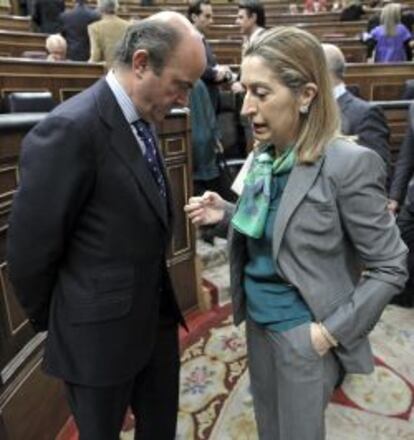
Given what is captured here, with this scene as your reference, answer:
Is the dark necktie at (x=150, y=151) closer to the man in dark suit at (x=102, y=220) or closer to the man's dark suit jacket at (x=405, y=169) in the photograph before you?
the man in dark suit at (x=102, y=220)

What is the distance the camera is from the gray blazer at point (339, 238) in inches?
36.5

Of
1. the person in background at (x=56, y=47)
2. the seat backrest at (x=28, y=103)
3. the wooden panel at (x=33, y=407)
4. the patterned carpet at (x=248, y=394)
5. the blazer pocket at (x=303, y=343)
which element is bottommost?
the patterned carpet at (x=248, y=394)

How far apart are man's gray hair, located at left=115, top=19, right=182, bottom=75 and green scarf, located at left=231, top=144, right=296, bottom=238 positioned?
0.29 m

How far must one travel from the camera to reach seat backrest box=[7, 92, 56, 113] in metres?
2.02

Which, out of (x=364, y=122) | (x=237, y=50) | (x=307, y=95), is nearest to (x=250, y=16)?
(x=364, y=122)

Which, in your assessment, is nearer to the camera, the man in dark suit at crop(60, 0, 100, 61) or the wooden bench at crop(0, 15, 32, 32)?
the man in dark suit at crop(60, 0, 100, 61)

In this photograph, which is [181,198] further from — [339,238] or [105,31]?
[105,31]

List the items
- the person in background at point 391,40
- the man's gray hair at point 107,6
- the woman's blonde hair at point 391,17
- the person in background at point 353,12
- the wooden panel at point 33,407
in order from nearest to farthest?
the wooden panel at point 33,407
the man's gray hair at point 107,6
the woman's blonde hair at point 391,17
the person in background at point 391,40
the person in background at point 353,12

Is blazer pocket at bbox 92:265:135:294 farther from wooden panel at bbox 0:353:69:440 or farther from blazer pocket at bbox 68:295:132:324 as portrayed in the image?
wooden panel at bbox 0:353:69:440

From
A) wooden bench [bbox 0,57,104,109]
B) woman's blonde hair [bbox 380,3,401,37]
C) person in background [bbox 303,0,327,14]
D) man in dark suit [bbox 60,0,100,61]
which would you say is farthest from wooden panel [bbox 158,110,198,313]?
person in background [bbox 303,0,327,14]

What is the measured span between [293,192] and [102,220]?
381 mm

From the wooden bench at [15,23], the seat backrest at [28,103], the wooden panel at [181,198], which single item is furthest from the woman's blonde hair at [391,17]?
the wooden bench at [15,23]

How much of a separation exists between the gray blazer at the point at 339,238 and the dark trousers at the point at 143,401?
0.49m

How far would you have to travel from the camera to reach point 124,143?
994 millimetres
